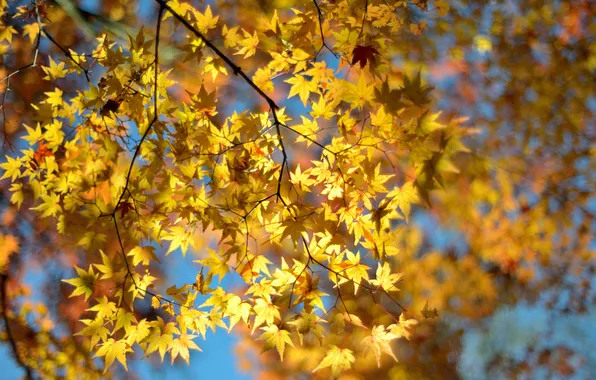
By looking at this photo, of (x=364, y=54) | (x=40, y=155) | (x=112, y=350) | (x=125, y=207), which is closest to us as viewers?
(x=364, y=54)

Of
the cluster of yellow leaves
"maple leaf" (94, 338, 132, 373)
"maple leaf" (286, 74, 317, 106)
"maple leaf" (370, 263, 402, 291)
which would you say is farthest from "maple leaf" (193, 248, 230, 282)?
"maple leaf" (286, 74, 317, 106)

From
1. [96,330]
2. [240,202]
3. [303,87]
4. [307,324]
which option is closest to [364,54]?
[303,87]

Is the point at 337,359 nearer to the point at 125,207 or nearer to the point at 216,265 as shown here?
the point at 216,265

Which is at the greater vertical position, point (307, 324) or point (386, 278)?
point (386, 278)

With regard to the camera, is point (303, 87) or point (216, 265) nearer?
point (216, 265)

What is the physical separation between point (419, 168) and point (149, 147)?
1.10 m

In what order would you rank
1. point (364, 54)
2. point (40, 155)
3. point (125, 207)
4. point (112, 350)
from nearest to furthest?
point (364, 54)
point (112, 350)
point (125, 207)
point (40, 155)

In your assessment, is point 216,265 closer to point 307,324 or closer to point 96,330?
point 307,324

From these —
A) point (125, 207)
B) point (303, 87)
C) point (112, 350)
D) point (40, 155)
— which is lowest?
point (112, 350)

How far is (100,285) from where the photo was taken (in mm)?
3697

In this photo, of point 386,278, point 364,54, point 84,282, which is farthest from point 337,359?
point 364,54

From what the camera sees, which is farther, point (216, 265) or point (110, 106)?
point (110, 106)

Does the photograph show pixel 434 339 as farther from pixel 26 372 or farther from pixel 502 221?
pixel 26 372

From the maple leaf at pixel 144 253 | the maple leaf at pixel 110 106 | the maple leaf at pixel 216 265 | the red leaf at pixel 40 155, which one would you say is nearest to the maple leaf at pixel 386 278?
the maple leaf at pixel 216 265
